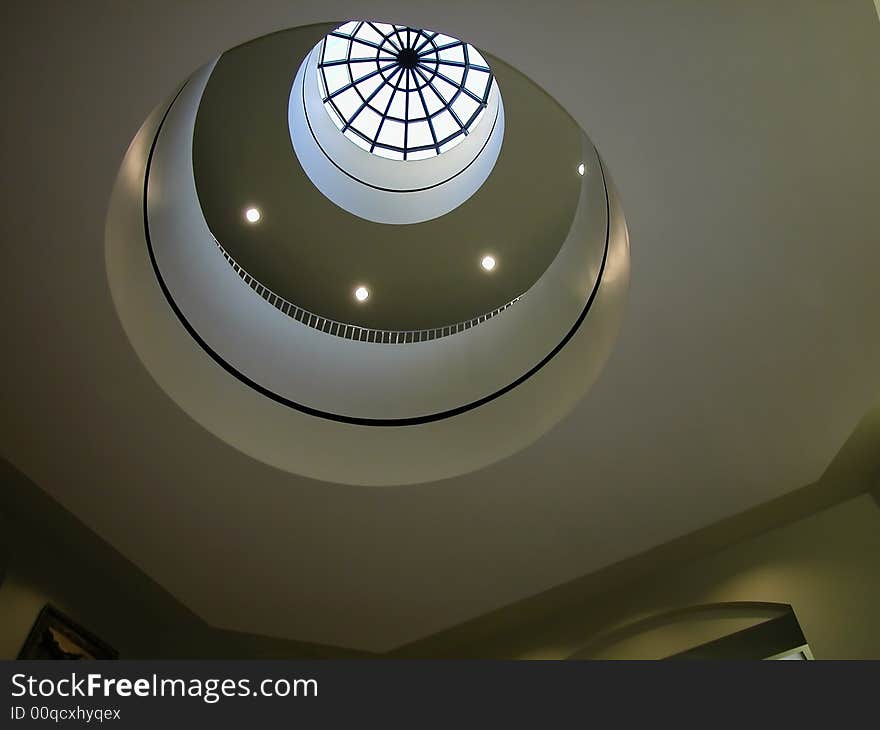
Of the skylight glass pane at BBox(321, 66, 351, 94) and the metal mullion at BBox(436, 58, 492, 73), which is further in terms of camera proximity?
the skylight glass pane at BBox(321, 66, 351, 94)

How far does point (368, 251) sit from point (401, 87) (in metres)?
2.55

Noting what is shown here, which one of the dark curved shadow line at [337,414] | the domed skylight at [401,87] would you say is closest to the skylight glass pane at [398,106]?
the domed skylight at [401,87]

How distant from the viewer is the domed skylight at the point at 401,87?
977cm

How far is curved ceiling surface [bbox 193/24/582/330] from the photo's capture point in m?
8.96

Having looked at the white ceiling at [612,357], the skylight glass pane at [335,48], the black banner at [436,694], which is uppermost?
the skylight glass pane at [335,48]

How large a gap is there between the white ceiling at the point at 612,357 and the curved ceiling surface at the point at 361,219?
402 centimetres

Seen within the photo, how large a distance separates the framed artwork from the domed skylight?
7.34m

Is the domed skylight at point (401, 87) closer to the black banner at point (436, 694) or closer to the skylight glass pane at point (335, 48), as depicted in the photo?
the skylight glass pane at point (335, 48)

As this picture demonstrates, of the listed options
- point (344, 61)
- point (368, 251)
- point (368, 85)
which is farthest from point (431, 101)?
point (368, 251)

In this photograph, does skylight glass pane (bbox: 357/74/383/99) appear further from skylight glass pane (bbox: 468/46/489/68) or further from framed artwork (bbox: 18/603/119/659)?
framed artwork (bbox: 18/603/119/659)

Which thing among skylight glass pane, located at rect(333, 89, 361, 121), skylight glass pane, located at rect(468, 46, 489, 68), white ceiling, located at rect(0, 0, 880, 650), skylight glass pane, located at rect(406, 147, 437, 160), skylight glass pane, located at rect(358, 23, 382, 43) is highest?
skylight glass pane, located at rect(358, 23, 382, 43)

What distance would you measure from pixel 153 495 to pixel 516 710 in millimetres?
5785

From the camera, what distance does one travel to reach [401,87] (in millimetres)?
10258

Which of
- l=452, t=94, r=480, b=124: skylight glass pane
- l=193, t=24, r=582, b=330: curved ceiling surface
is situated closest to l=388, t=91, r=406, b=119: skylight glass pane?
l=452, t=94, r=480, b=124: skylight glass pane
